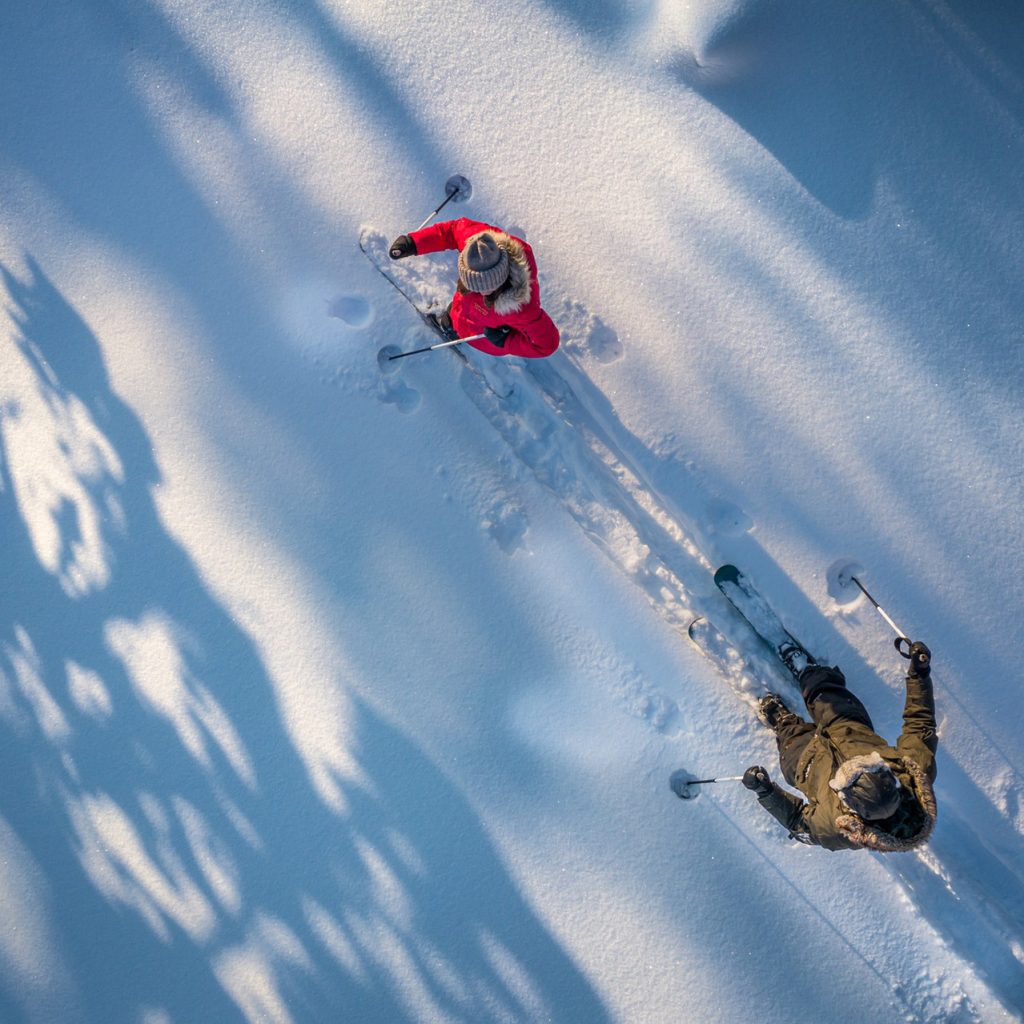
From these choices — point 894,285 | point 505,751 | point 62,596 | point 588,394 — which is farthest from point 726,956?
point 62,596

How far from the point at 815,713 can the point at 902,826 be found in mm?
631

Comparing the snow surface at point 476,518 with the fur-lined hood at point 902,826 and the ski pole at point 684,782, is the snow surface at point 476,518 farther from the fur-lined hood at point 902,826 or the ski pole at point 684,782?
the fur-lined hood at point 902,826

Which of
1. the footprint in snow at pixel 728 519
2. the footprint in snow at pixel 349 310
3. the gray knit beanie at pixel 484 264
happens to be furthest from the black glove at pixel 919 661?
the footprint in snow at pixel 349 310

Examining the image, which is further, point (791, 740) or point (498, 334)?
point (791, 740)

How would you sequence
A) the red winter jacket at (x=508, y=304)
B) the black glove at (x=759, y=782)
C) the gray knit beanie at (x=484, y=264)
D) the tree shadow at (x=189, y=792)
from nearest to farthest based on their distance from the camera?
the gray knit beanie at (x=484, y=264), the red winter jacket at (x=508, y=304), the black glove at (x=759, y=782), the tree shadow at (x=189, y=792)

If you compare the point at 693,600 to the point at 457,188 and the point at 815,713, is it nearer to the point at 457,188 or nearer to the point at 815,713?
the point at 815,713

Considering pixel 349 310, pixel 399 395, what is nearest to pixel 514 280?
pixel 399 395

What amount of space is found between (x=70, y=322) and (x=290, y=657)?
184cm

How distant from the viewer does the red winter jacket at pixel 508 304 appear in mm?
2459

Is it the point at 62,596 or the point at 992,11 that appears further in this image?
the point at 62,596

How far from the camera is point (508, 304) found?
2.50 metres

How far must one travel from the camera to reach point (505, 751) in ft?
10.6

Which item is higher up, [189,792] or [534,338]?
[534,338]

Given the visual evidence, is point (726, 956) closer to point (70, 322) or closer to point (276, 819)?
point (276, 819)
